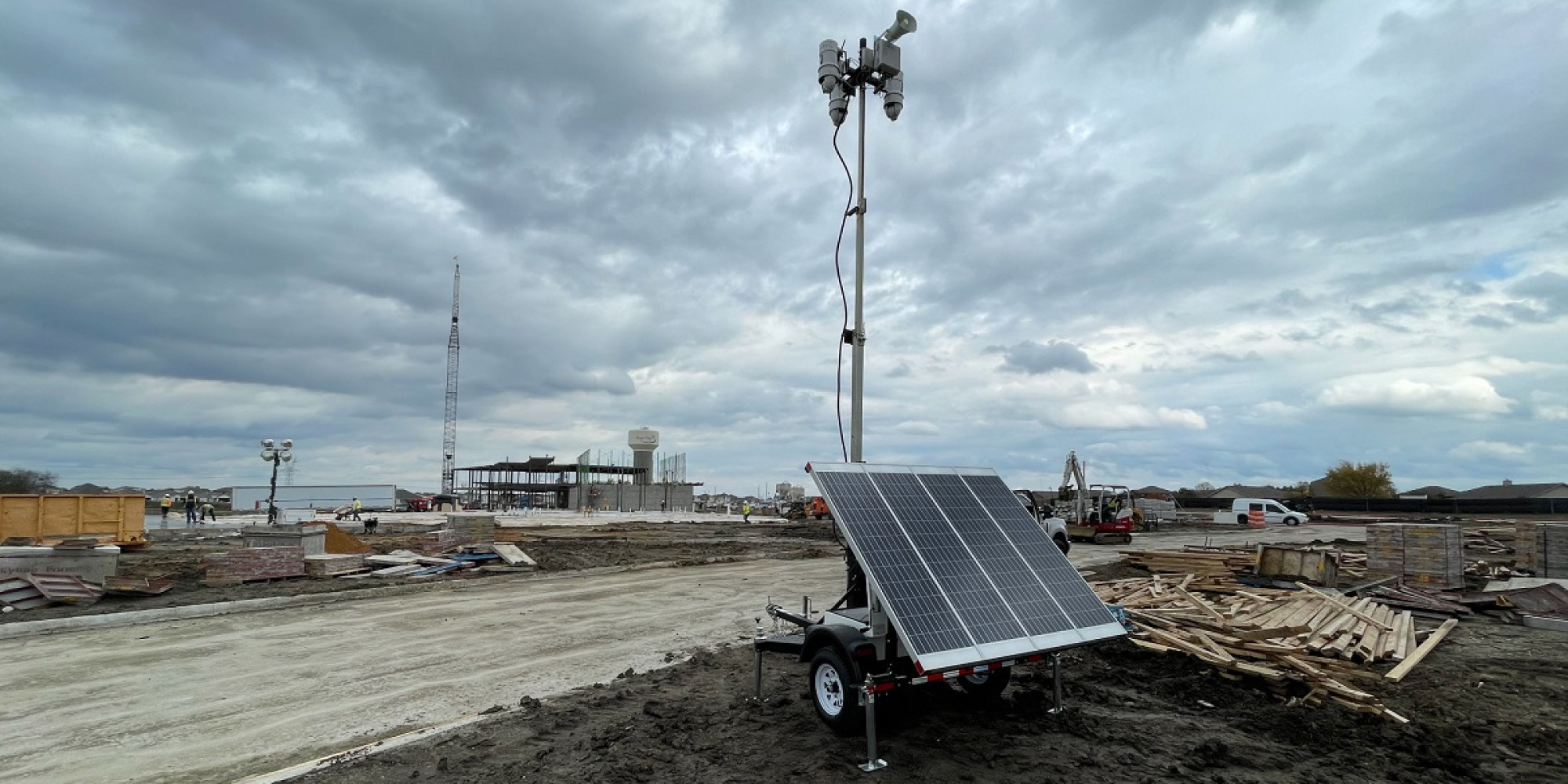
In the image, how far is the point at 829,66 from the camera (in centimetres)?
901

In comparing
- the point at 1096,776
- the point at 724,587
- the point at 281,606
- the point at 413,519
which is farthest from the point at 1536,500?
the point at 413,519

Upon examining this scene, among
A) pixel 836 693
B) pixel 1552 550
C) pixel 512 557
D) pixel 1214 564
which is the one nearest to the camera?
pixel 836 693

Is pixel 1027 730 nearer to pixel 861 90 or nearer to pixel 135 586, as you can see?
pixel 861 90

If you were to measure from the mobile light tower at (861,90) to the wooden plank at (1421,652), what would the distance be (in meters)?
7.61

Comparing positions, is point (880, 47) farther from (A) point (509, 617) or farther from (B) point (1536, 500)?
(B) point (1536, 500)

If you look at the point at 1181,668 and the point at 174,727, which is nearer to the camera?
the point at 174,727

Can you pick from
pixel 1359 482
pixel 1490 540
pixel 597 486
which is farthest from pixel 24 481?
pixel 1359 482

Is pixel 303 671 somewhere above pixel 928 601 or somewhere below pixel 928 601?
below

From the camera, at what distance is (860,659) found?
685cm

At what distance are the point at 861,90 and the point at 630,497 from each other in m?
84.8

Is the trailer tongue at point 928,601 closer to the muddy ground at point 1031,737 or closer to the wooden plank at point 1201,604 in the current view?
the muddy ground at point 1031,737

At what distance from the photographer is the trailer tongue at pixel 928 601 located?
6.63 metres

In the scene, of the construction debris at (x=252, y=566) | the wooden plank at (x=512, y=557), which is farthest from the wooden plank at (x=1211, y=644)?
the construction debris at (x=252, y=566)

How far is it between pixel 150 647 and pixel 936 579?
13.2 meters
